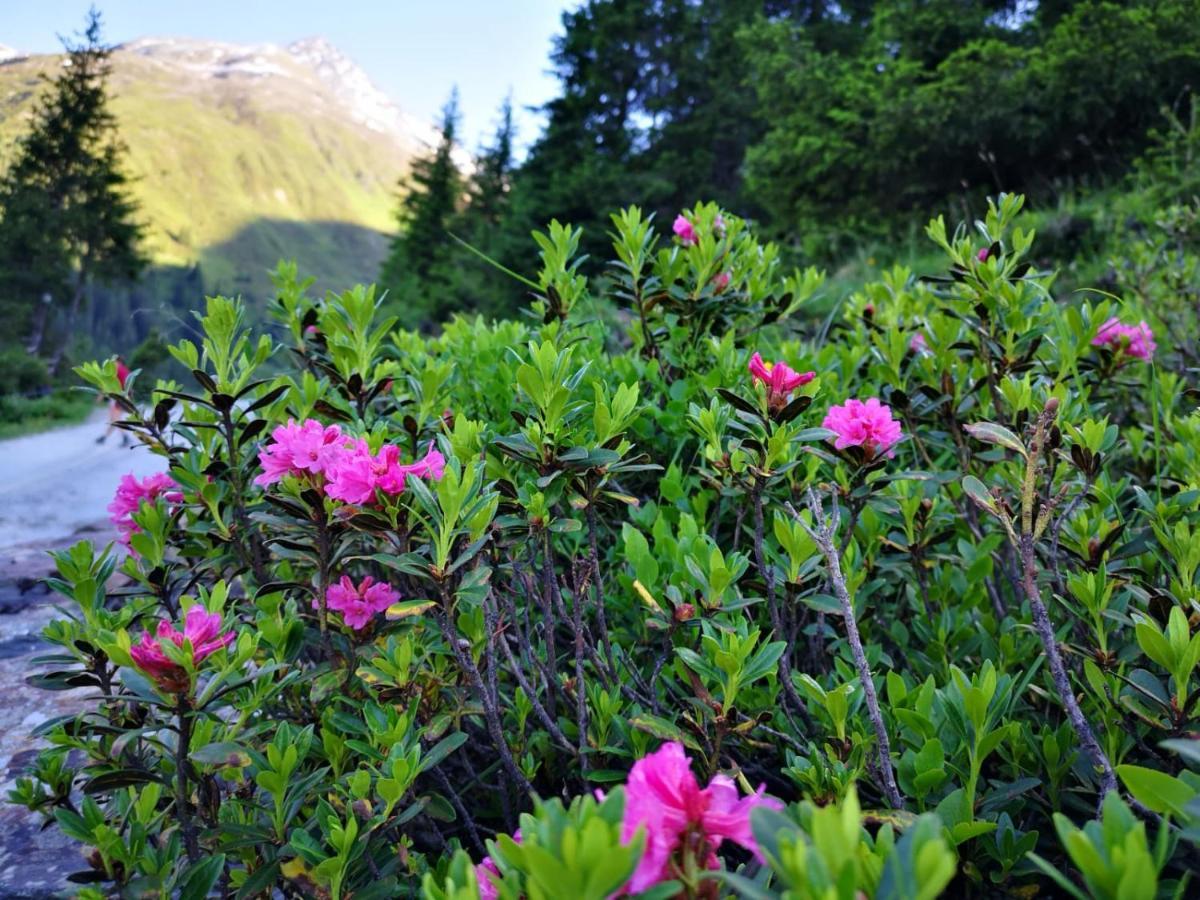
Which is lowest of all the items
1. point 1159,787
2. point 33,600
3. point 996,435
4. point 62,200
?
point 33,600

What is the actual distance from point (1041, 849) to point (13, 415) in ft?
66.0

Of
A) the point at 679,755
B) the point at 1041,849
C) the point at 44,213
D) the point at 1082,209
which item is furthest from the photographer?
the point at 44,213

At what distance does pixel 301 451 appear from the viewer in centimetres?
128

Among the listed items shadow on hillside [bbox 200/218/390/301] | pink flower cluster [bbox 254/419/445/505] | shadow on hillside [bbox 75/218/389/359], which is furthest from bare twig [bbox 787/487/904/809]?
shadow on hillside [bbox 200/218/390/301]

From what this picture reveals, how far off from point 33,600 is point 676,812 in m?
3.99

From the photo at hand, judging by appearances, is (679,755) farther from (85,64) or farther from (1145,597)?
(85,64)

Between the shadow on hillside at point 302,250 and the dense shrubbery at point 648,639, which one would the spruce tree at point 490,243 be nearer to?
the dense shrubbery at point 648,639

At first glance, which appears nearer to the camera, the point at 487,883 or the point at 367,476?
the point at 487,883

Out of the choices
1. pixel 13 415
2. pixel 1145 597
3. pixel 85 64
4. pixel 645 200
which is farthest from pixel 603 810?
pixel 85 64

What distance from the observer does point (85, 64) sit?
83.9ft

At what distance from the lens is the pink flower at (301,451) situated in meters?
1.28

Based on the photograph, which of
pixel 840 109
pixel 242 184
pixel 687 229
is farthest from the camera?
pixel 242 184

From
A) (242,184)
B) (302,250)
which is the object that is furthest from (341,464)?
(242,184)

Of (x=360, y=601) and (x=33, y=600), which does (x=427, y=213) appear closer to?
(x=33, y=600)
